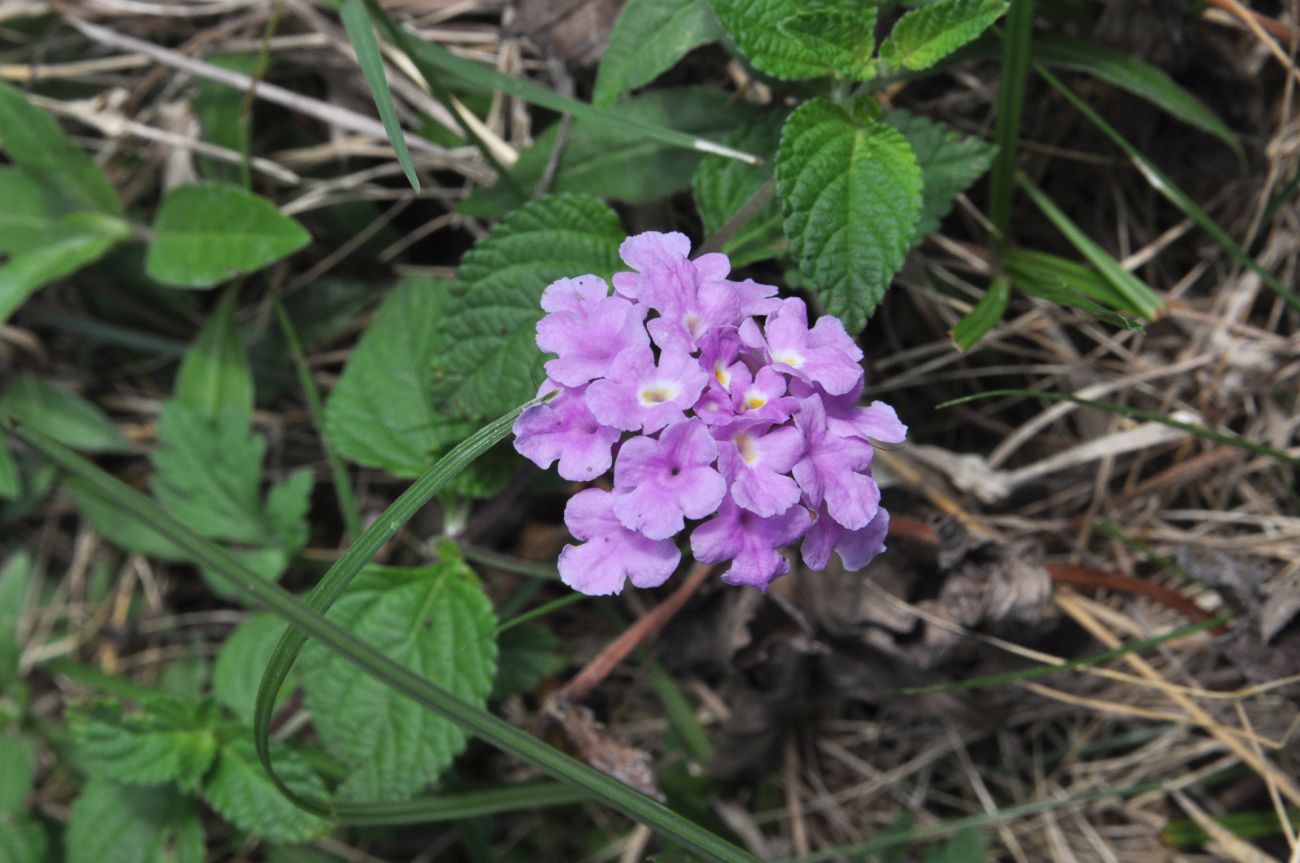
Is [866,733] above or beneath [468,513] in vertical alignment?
beneath

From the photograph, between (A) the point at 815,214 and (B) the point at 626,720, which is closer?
(A) the point at 815,214

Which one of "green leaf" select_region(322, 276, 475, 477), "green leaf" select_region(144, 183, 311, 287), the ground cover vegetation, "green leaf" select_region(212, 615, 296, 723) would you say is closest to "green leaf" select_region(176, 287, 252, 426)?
the ground cover vegetation

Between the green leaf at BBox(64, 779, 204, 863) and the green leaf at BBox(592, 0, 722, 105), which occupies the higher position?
the green leaf at BBox(592, 0, 722, 105)

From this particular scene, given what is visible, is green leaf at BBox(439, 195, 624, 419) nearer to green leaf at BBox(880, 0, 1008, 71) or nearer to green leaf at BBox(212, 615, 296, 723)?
green leaf at BBox(880, 0, 1008, 71)

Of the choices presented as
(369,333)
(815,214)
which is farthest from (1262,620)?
(369,333)

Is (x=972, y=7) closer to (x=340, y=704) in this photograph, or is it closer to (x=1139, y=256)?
(x=1139, y=256)

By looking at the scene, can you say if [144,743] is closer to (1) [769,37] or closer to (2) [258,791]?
(2) [258,791]

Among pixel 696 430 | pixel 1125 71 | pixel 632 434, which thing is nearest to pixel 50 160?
pixel 632 434
